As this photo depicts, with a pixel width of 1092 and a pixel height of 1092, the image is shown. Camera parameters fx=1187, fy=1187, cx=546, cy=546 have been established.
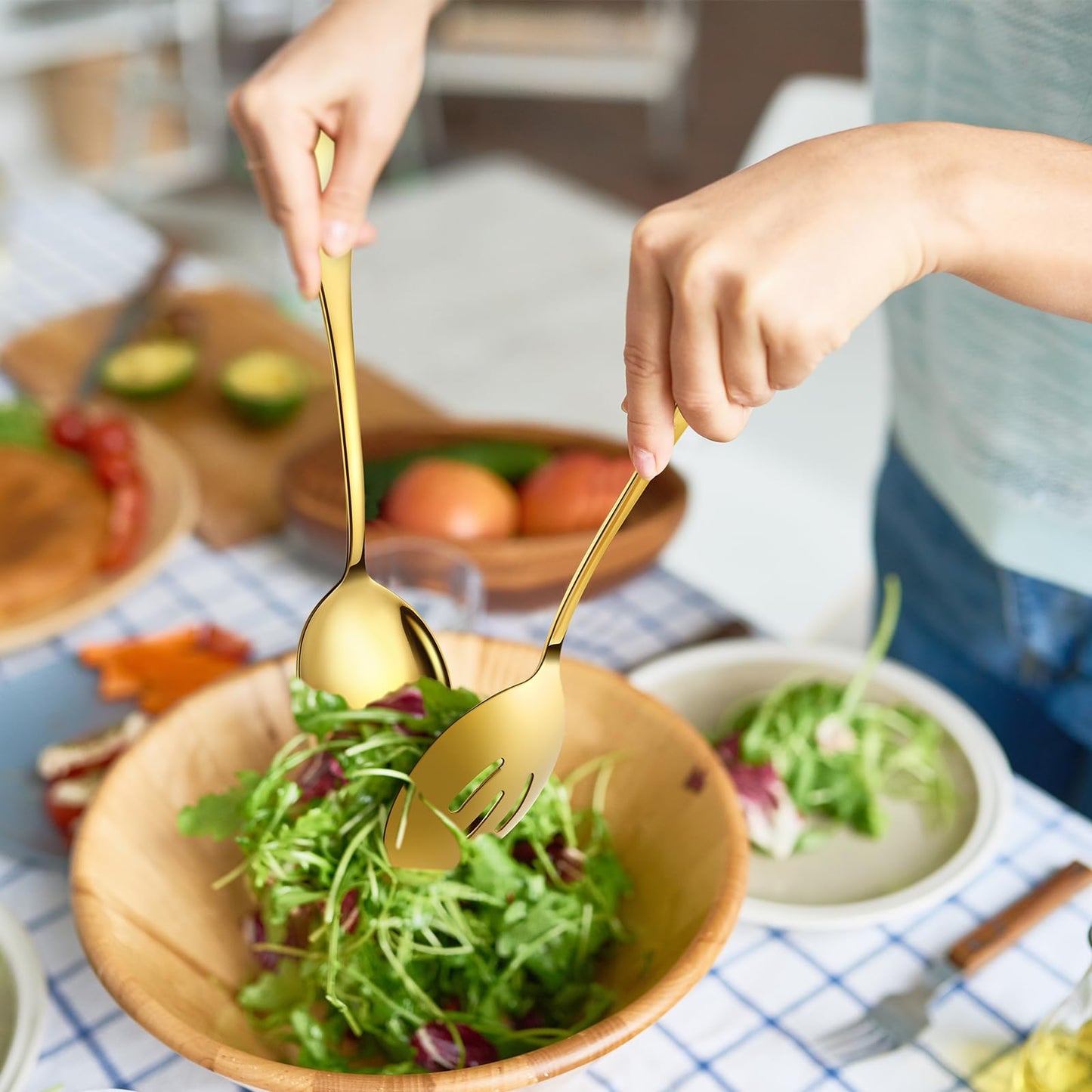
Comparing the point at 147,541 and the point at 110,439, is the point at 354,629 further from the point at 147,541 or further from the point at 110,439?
the point at 110,439

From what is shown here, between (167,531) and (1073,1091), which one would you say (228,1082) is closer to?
(1073,1091)

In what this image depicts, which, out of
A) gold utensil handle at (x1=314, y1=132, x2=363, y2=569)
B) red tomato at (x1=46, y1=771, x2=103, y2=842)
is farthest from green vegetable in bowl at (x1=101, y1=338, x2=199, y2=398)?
gold utensil handle at (x1=314, y1=132, x2=363, y2=569)

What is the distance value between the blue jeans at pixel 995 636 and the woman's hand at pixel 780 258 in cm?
53

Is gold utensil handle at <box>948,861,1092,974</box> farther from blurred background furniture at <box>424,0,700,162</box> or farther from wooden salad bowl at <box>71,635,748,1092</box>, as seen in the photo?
blurred background furniture at <box>424,0,700,162</box>

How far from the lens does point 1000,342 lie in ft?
2.85

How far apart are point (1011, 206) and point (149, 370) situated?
47.1 inches

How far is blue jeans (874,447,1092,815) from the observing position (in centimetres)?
Answer: 96

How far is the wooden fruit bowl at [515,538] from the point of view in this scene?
106 centimetres

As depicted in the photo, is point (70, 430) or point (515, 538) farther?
point (70, 430)

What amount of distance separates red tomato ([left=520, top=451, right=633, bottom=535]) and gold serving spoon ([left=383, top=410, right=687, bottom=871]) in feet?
1.54

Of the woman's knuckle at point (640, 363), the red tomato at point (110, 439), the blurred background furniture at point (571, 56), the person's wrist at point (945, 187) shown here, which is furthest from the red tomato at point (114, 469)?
the blurred background furniture at point (571, 56)

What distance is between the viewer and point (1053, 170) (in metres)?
0.51

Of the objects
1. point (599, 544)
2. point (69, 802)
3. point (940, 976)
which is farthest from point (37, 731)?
point (940, 976)

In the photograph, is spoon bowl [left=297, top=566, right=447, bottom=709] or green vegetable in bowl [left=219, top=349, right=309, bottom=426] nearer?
spoon bowl [left=297, top=566, right=447, bottom=709]
